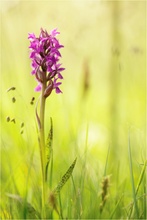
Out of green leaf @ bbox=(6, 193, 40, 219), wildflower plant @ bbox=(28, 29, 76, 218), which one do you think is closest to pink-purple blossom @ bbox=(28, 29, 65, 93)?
wildflower plant @ bbox=(28, 29, 76, 218)

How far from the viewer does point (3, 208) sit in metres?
A: 1.42

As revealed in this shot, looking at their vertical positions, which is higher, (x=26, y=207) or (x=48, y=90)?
(x=48, y=90)

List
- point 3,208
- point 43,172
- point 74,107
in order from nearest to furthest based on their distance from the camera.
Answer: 1. point 43,172
2. point 3,208
3. point 74,107

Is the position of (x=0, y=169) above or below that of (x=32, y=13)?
below

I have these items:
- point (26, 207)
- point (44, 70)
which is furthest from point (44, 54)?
point (26, 207)

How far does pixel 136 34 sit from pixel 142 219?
3.74ft

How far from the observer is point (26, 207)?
1209 mm

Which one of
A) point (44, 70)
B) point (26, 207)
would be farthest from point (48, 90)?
point (26, 207)

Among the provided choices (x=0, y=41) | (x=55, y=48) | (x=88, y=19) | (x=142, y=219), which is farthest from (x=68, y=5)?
(x=142, y=219)

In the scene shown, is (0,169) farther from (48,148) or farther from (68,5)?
(68,5)

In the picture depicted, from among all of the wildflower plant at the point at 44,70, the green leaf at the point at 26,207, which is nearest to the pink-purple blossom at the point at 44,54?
the wildflower plant at the point at 44,70

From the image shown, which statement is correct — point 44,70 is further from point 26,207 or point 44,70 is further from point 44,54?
point 26,207

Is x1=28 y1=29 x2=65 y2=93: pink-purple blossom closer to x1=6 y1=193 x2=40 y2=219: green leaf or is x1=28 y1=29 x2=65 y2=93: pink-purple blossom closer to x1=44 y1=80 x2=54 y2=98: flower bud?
x1=44 y1=80 x2=54 y2=98: flower bud

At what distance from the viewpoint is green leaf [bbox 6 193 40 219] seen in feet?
3.96
